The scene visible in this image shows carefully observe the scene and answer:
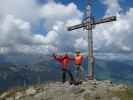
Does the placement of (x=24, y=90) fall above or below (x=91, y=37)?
below

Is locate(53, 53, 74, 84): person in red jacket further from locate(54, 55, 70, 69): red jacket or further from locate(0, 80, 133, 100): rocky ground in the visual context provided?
locate(0, 80, 133, 100): rocky ground

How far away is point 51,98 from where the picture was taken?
3372 cm

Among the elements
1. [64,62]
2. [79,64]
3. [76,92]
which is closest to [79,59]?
[79,64]

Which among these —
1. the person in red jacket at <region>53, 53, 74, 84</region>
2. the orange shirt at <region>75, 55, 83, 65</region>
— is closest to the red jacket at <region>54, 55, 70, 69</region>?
the person in red jacket at <region>53, 53, 74, 84</region>

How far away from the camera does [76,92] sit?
33.6 meters

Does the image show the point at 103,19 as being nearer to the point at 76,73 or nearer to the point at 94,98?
the point at 76,73

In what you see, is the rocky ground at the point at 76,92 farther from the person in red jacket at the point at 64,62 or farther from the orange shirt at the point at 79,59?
the orange shirt at the point at 79,59

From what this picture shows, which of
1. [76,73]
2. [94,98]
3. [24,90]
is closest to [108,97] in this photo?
[94,98]

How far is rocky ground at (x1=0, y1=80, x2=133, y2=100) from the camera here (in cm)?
3177

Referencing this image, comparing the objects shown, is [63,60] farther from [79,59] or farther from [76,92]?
[76,92]

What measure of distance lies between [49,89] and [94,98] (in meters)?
5.68

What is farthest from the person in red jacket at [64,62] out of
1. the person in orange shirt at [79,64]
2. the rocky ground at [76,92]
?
the rocky ground at [76,92]

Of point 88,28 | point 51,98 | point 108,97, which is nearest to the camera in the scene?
point 108,97

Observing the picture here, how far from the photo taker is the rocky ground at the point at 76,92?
31.8 meters
